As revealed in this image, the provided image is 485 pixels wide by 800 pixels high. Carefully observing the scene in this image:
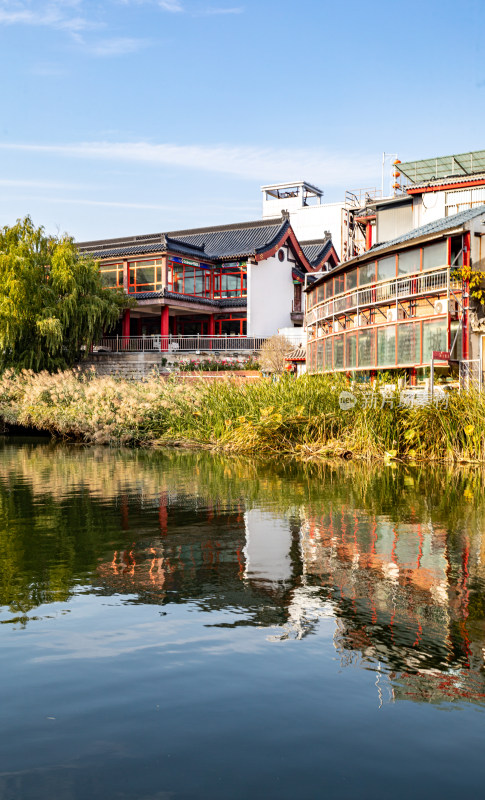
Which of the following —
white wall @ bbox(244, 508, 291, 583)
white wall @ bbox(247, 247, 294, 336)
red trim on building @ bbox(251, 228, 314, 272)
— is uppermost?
red trim on building @ bbox(251, 228, 314, 272)

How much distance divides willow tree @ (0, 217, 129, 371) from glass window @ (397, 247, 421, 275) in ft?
60.6

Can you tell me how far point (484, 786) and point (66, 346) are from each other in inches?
1511

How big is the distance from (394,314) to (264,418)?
23.6ft

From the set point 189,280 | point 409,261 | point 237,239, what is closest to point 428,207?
point 409,261

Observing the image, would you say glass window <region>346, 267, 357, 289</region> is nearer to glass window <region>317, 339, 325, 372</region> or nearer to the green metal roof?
glass window <region>317, 339, 325, 372</region>

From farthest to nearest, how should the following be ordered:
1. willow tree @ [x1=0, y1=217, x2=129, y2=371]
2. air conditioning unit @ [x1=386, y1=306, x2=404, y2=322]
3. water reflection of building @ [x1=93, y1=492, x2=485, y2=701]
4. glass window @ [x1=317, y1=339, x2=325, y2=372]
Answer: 1. willow tree @ [x1=0, y1=217, x2=129, y2=371]
2. glass window @ [x1=317, y1=339, x2=325, y2=372]
3. air conditioning unit @ [x1=386, y1=306, x2=404, y2=322]
4. water reflection of building @ [x1=93, y1=492, x2=485, y2=701]

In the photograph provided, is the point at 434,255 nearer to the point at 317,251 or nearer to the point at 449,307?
the point at 449,307

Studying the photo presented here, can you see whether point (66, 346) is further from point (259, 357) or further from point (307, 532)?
point (307, 532)

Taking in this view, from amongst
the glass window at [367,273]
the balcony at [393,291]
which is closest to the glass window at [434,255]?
the balcony at [393,291]

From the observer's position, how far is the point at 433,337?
877 inches

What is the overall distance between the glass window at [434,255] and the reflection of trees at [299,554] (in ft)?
30.8

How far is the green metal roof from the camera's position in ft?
108

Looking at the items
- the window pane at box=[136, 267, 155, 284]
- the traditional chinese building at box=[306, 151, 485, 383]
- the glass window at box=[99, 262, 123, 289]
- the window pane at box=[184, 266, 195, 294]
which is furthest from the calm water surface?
the window pane at box=[184, 266, 195, 294]

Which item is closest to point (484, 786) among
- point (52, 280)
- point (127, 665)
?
point (127, 665)
